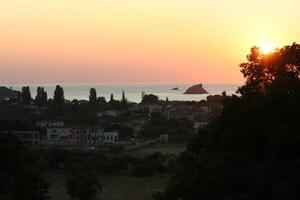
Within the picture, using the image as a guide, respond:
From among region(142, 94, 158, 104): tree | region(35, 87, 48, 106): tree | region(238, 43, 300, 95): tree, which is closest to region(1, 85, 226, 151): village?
region(35, 87, 48, 106): tree

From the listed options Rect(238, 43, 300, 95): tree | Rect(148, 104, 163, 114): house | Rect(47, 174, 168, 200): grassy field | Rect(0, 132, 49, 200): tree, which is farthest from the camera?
Rect(148, 104, 163, 114): house

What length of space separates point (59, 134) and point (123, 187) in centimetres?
4560

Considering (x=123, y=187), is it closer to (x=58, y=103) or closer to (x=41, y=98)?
(x=58, y=103)

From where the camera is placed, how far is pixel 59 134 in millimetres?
83312

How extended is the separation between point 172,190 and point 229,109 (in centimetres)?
224

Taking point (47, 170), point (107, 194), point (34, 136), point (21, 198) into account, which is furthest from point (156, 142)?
point (21, 198)

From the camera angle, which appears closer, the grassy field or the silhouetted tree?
the grassy field

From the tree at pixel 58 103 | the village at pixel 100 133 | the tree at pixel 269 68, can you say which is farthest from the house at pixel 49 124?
the tree at pixel 269 68

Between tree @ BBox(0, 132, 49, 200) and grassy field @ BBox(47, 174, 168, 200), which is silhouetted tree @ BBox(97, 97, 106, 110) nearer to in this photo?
grassy field @ BBox(47, 174, 168, 200)

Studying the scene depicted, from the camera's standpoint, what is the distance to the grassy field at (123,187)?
111 feet

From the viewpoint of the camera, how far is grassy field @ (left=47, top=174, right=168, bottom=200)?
33878mm

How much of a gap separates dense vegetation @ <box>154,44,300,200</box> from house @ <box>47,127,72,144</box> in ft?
229

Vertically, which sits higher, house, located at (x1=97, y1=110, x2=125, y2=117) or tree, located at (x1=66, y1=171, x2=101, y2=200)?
house, located at (x1=97, y1=110, x2=125, y2=117)

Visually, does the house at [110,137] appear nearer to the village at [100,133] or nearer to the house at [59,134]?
the village at [100,133]
